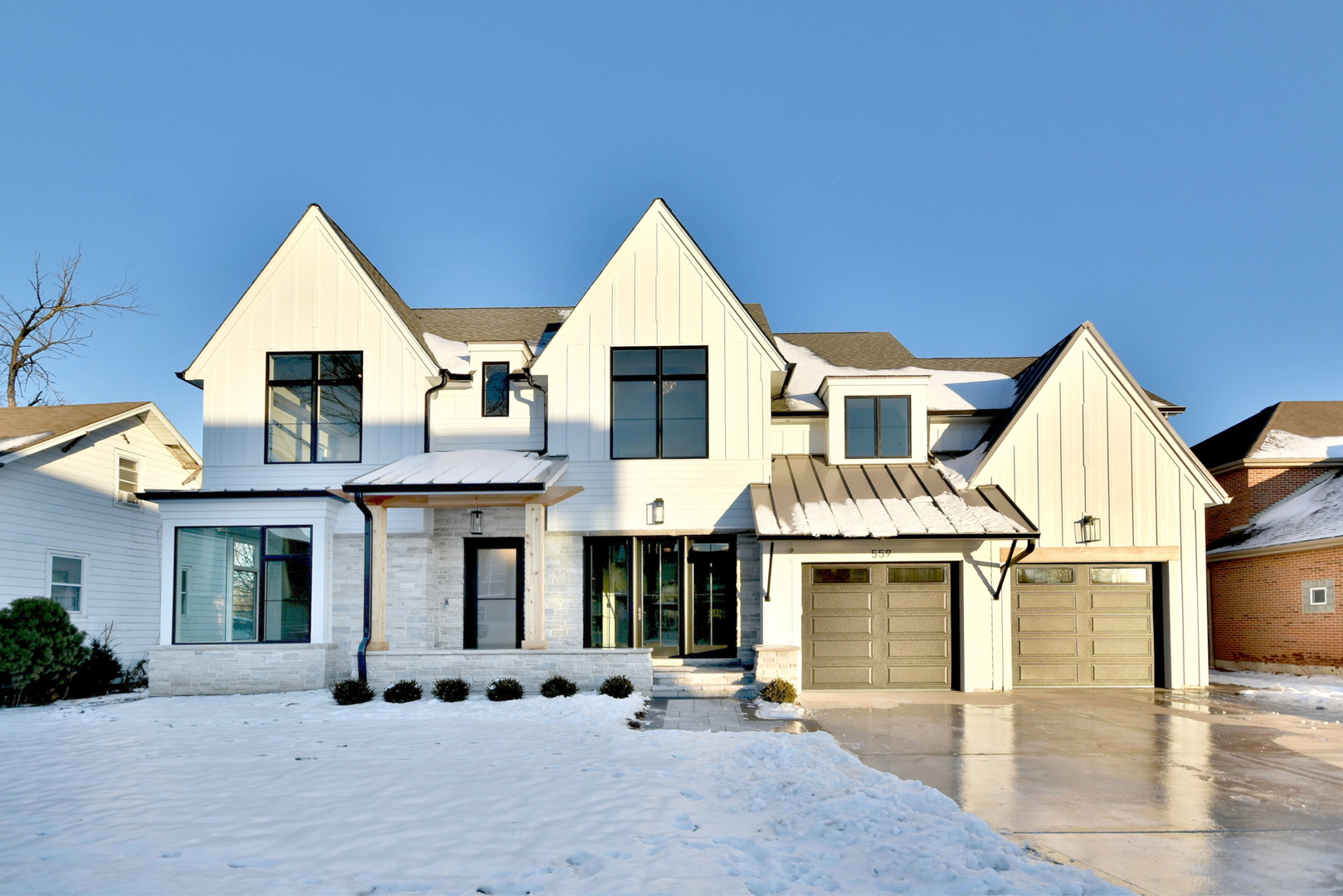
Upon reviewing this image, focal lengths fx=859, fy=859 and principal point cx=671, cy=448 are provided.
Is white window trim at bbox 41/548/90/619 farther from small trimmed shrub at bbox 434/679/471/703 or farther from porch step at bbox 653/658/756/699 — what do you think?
porch step at bbox 653/658/756/699

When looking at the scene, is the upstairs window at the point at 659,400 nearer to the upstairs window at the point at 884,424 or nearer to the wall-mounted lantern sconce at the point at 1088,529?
the upstairs window at the point at 884,424

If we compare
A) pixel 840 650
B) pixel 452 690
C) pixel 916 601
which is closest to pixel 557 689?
pixel 452 690

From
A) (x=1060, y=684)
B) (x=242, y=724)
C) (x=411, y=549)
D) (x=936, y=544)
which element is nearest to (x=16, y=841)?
(x=242, y=724)

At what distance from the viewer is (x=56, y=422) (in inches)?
687

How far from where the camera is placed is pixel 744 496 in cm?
1534

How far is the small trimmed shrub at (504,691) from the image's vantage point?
1284cm

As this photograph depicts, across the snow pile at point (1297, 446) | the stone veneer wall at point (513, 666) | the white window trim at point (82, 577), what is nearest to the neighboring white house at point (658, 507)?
the stone veneer wall at point (513, 666)

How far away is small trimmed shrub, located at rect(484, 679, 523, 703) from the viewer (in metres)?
12.8

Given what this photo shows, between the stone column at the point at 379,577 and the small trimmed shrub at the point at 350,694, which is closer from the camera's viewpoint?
the small trimmed shrub at the point at 350,694

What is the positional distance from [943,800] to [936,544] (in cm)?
841

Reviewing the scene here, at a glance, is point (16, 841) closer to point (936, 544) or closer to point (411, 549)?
point (411, 549)

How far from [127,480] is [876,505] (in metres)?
16.5

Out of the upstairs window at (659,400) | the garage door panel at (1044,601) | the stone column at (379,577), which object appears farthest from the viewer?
the upstairs window at (659,400)

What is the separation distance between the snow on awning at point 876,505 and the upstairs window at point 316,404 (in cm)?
768
